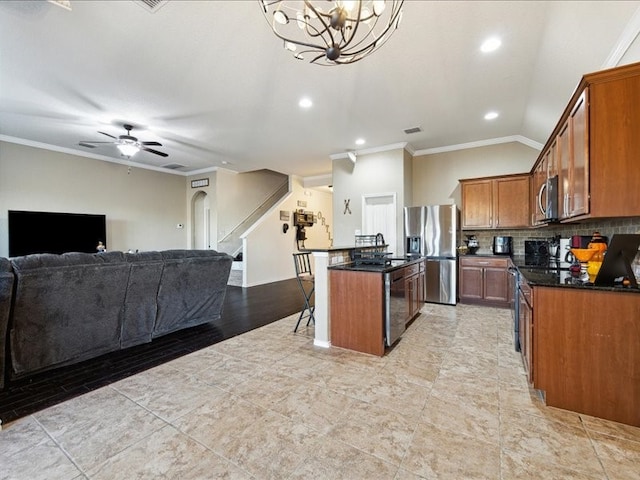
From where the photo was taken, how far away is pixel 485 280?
4961mm

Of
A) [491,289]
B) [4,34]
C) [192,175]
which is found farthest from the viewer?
[192,175]

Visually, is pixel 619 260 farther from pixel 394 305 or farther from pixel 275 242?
pixel 275 242

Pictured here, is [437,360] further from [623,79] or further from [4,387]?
[4,387]

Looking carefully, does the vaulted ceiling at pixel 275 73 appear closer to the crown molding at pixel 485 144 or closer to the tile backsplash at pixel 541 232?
the crown molding at pixel 485 144

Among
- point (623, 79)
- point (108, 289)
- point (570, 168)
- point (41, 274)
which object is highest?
point (623, 79)

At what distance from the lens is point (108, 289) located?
290cm

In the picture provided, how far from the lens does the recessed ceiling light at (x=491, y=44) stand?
2.65 metres

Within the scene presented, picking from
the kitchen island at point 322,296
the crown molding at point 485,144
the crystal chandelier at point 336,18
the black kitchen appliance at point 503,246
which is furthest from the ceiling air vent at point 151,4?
the black kitchen appliance at point 503,246

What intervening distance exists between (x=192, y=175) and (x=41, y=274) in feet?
20.9

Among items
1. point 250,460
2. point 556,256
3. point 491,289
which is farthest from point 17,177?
point 556,256

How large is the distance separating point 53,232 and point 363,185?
6569 mm

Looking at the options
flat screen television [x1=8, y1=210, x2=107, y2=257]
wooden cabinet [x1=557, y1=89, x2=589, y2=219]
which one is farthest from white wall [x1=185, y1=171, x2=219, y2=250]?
wooden cabinet [x1=557, y1=89, x2=589, y2=219]

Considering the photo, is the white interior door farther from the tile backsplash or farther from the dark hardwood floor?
Answer: the dark hardwood floor

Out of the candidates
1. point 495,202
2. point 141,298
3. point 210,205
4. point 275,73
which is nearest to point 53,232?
point 210,205
